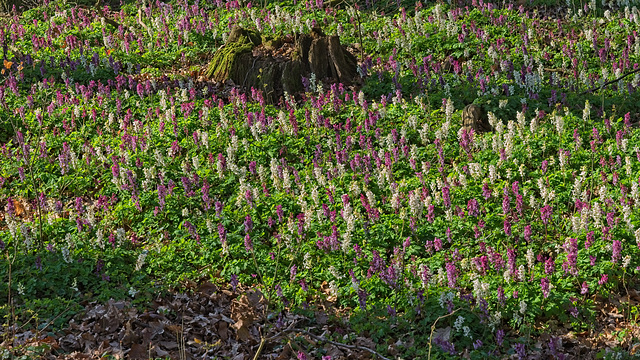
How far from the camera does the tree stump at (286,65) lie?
12430 millimetres

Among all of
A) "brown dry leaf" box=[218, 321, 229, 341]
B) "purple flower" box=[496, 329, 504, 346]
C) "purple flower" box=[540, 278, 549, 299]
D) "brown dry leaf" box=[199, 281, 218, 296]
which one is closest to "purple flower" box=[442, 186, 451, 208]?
"purple flower" box=[540, 278, 549, 299]

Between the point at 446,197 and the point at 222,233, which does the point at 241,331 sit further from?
the point at 446,197

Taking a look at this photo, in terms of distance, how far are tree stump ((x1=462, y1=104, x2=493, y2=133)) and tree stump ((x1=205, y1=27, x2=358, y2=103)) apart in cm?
288

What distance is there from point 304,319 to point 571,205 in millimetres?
4096

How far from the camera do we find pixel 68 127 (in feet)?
37.2

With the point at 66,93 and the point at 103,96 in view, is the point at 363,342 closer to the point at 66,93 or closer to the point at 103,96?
the point at 103,96

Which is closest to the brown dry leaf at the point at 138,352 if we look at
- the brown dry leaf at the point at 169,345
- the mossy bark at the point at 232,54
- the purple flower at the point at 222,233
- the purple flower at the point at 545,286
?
the brown dry leaf at the point at 169,345

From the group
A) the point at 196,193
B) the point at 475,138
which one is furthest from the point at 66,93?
the point at 475,138

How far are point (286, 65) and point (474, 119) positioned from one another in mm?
4018

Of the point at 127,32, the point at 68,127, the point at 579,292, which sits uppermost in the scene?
the point at 127,32

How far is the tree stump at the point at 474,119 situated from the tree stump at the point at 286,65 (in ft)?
9.45

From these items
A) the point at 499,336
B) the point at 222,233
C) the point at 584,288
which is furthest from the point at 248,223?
the point at 584,288

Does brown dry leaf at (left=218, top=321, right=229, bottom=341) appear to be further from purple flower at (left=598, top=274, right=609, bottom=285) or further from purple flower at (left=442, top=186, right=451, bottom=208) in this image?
purple flower at (left=598, top=274, right=609, bottom=285)

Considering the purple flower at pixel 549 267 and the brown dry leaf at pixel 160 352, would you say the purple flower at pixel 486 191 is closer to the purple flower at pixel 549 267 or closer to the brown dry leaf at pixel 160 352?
the purple flower at pixel 549 267
